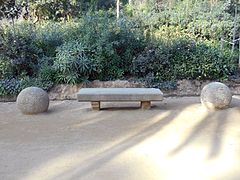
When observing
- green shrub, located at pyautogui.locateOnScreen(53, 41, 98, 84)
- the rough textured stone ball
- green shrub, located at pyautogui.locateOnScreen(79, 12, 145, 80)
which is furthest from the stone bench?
green shrub, located at pyautogui.locateOnScreen(79, 12, 145, 80)

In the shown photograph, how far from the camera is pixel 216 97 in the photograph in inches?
250

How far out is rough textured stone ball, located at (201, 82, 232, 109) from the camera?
6.37m

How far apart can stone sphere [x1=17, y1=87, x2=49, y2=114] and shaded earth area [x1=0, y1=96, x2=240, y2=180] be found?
Answer: 120mm

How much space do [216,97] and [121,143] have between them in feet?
8.05

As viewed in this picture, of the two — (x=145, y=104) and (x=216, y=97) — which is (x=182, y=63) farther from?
(x=145, y=104)

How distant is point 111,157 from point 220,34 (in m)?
7.66

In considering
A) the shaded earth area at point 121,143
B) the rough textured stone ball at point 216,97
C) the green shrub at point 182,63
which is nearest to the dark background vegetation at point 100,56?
the green shrub at point 182,63

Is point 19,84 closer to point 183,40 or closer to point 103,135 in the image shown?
point 103,135

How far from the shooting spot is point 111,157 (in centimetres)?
418

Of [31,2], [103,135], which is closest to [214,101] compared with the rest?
[103,135]

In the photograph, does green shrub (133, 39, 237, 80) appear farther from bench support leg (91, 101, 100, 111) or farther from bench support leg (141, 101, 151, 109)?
bench support leg (91, 101, 100, 111)

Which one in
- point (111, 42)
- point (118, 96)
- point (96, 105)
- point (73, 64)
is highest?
point (111, 42)

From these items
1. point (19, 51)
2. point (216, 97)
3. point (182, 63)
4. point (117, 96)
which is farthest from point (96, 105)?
point (19, 51)

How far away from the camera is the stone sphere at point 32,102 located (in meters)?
6.24
